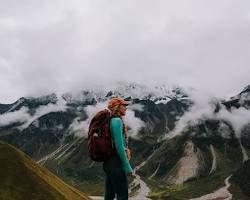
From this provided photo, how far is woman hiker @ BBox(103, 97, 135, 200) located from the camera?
20219 millimetres

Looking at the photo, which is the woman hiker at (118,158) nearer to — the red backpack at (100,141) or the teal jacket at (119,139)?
the teal jacket at (119,139)

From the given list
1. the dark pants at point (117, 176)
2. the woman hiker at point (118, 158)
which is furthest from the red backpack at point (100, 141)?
the dark pants at point (117, 176)

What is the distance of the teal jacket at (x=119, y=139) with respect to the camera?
2016cm

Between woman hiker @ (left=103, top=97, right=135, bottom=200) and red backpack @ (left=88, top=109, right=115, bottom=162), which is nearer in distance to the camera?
woman hiker @ (left=103, top=97, right=135, bottom=200)

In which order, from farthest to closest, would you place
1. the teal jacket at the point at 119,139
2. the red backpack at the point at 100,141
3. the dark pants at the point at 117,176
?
the red backpack at the point at 100,141, the dark pants at the point at 117,176, the teal jacket at the point at 119,139

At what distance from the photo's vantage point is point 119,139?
20.2 m

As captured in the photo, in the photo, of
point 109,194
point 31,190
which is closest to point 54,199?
point 31,190

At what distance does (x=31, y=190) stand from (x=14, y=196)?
7.15m

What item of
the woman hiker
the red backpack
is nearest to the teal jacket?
the woman hiker

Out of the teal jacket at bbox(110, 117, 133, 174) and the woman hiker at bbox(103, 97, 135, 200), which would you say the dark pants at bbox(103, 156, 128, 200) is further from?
the teal jacket at bbox(110, 117, 133, 174)

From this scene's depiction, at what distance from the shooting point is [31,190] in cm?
19962

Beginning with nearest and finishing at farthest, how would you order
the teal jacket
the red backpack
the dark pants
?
1. the teal jacket
2. the dark pants
3. the red backpack

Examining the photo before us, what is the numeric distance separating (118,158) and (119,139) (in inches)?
32.8

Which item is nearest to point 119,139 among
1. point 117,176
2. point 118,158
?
point 118,158
